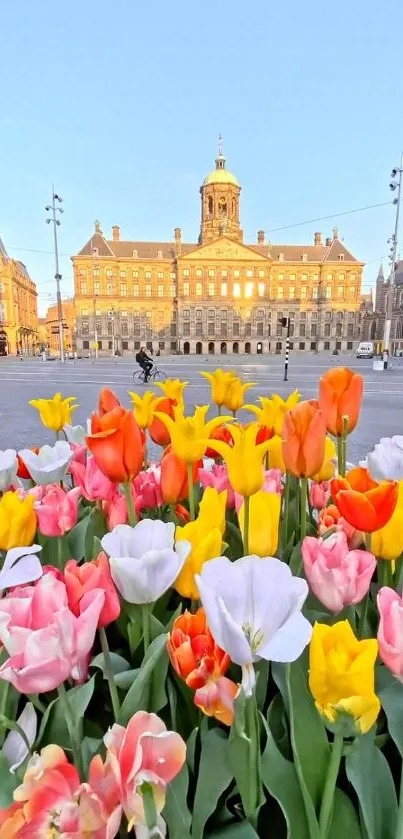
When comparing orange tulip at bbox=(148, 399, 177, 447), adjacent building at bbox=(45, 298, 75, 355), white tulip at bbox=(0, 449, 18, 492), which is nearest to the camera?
Answer: white tulip at bbox=(0, 449, 18, 492)

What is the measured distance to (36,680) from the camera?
455mm

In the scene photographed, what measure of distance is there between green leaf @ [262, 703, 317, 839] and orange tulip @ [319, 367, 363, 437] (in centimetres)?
61

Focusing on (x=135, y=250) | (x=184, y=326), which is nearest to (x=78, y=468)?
(x=184, y=326)

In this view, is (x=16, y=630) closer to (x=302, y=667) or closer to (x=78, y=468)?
(x=302, y=667)

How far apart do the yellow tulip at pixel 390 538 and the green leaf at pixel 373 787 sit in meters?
0.23

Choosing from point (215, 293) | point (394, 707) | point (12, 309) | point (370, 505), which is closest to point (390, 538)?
point (370, 505)

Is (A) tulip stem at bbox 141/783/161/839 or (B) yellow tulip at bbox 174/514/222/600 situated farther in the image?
(B) yellow tulip at bbox 174/514/222/600

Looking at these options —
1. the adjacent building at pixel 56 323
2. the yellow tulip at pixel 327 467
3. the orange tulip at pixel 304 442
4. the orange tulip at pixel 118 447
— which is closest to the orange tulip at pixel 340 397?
the yellow tulip at pixel 327 467

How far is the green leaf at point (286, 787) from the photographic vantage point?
0.47 meters

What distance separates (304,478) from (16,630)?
52 cm

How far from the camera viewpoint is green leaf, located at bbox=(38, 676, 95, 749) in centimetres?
54

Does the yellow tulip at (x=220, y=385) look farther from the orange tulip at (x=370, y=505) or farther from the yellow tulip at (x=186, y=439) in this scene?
the orange tulip at (x=370, y=505)

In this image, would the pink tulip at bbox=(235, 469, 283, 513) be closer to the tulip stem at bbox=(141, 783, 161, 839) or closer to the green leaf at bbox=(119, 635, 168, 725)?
the green leaf at bbox=(119, 635, 168, 725)

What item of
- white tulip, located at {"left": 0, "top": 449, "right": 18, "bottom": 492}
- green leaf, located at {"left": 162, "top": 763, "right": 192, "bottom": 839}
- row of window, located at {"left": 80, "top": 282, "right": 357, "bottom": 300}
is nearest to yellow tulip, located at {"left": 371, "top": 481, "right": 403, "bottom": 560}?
green leaf, located at {"left": 162, "top": 763, "right": 192, "bottom": 839}
